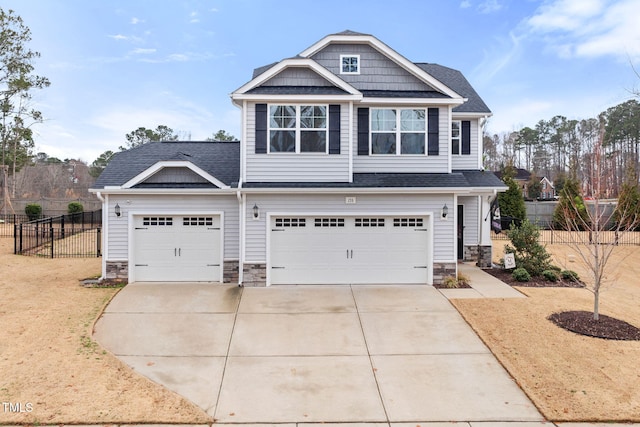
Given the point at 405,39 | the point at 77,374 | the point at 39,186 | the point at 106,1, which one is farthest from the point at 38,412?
the point at 39,186

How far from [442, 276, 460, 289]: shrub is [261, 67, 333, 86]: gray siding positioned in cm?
658

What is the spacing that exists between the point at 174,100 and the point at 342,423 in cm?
3707

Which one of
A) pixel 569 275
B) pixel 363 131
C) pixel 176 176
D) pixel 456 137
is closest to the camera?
pixel 176 176

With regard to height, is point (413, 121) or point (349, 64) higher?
point (349, 64)

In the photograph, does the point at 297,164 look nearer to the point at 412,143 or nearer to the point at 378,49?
the point at 412,143

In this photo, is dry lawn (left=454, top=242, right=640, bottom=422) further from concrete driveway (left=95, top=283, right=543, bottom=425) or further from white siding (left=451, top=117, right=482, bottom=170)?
white siding (left=451, top=117, right=482, bottom=170)

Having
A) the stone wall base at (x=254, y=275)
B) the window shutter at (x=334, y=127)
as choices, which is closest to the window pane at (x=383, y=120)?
the window shutter at (x=334, y=127)

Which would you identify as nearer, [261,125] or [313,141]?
[261,125]

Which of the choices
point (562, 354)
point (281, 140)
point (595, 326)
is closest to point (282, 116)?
point (281, 140)

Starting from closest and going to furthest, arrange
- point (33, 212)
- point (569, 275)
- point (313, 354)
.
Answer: point (313, 354) < point (569, 275) < point (33, 212)

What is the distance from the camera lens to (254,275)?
37.0 feet

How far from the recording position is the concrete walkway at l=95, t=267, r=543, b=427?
539 cm

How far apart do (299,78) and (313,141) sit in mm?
1959

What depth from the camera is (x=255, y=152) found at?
1148 cm
